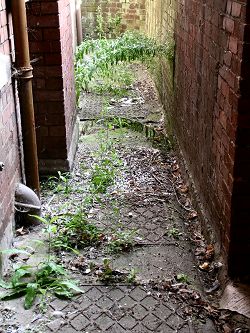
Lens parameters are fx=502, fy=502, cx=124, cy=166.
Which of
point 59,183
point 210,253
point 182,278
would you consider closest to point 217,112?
point 210,253

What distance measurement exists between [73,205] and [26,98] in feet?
3.48

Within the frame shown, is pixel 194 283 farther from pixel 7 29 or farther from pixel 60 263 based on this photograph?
pixel 7 29

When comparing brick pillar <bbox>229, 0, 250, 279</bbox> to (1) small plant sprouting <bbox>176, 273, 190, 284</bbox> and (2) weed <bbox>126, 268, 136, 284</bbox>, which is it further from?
(2) weed <bbox>126, 268, 136, 284</bbox>

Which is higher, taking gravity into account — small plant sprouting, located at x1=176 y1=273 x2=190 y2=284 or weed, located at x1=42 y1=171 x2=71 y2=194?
small plant sprouting, located at x1=176 y1=273 x2=190 y2=284

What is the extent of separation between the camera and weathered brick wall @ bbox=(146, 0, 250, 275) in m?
2.94

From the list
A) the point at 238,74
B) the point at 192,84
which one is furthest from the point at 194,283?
the point at 192,84

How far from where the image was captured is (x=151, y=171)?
5.37 m

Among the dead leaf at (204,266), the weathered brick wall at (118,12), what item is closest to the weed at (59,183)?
the dead leaf at (204,266)

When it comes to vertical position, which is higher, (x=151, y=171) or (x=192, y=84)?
(x=192, y=84)

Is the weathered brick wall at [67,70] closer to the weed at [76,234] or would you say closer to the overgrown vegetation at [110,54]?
the overgrown vegetation at [110,54]

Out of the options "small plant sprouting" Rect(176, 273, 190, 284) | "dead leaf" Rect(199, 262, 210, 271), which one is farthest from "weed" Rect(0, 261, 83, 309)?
"dead leaf" Rect(199, 262, 210, 271)

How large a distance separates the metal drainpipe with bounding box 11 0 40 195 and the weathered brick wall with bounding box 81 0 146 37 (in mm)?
8011

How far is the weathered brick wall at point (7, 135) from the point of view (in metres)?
3.60

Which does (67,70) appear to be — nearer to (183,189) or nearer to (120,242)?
(183,189)
